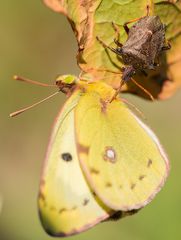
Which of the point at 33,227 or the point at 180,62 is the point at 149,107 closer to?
the point at 33,227

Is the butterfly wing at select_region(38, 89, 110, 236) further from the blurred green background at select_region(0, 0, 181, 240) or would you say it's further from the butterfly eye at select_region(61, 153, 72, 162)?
the blurred green background at select_region(0, 0, 181, 240)

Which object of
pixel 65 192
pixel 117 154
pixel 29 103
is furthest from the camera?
pixel 29 103

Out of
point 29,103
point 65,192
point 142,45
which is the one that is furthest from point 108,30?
point 29,103

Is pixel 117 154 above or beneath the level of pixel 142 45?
beneath

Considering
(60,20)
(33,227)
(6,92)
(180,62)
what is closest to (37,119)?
(6,92)

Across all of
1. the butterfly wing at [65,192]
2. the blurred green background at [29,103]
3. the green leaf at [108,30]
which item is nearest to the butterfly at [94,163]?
the butterfly wing at [65,192]

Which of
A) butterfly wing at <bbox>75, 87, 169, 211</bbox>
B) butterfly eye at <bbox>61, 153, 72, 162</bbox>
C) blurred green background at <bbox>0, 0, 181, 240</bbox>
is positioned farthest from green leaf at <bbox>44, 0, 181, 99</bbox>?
blurred green background at <bbox>0, 0, 181, 240</bbox>

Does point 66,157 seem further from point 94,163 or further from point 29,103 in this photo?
point 29,103

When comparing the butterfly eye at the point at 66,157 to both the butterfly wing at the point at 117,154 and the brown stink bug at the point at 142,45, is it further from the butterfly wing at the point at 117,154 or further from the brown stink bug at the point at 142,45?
the brown stink bug at the point at 142,45
